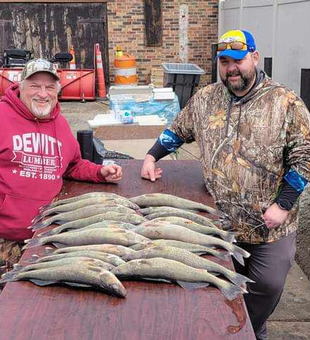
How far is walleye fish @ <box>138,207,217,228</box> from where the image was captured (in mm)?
2869

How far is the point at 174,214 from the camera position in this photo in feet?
9.61

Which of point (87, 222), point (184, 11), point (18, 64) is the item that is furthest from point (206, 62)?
point (87, 222)

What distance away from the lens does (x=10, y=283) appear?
237cm

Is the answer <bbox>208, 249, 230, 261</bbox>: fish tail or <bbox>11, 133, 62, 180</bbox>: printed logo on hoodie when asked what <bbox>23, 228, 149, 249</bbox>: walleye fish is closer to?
<bbox>208, 249, 230, 261</bbox>: fish tail

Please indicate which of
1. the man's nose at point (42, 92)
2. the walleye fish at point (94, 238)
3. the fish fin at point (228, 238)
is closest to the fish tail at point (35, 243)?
the walleye fish at point (94, 238)

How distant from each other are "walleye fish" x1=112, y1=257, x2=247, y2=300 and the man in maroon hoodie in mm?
1277

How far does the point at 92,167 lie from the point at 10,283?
5.09ft

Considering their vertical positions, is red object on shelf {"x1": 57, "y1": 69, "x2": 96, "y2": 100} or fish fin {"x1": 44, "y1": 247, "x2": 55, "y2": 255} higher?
fish fin {"x1": 44, "y1": 247, "x2": 55, "y2": 255}

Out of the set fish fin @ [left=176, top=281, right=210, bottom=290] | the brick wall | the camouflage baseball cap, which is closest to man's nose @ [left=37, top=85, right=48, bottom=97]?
the camouflage baseball cap

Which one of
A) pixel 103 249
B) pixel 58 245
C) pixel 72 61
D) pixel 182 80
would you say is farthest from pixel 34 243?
pixel 72 61

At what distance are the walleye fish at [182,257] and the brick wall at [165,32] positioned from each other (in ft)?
48.1

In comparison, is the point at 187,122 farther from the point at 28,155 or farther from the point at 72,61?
the point at 72,61

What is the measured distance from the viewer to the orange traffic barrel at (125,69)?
1581cm

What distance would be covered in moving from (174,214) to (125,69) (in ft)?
43.8
